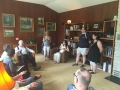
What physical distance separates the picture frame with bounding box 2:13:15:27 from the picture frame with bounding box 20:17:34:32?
0.43 metres

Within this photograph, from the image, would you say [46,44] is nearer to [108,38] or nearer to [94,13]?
[94,13]

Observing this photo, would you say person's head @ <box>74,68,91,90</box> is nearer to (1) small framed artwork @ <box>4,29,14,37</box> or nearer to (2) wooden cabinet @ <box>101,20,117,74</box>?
(2) wooden cabinet @ <box>101,20,117,74</box>

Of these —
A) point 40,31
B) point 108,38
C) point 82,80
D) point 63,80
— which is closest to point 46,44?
point 40,31

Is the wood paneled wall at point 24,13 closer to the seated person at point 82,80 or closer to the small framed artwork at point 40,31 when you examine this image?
the small framed artwork at point 40,31

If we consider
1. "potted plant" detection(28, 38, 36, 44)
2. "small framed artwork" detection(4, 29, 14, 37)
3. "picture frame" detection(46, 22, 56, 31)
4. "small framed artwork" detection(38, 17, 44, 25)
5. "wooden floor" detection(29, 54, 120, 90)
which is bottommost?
"wooden floor" detection(29, 54, 120, 90)

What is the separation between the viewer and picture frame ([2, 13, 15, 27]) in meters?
5.27

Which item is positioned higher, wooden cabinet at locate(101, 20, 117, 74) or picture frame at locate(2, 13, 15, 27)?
picture frame at locate(2, 13, 15, 27)

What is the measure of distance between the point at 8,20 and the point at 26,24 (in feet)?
2.87

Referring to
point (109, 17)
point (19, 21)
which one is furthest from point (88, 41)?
point (19, 21)

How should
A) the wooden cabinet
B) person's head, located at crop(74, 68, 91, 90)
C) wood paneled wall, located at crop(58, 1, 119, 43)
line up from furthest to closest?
wood paneled wall, located at crop(58, 1, 119, 43) < the wooden cabinet < person's head, located at crop(74, 68, 91, 90)

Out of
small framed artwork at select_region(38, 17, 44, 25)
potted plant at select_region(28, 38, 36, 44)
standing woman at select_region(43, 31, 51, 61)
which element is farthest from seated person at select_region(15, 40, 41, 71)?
small framed artwork at select_region(38, 17, 44, 25)

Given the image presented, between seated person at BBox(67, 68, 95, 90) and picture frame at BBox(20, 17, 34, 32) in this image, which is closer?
seated person at BBox(67, 68, 95, 90)

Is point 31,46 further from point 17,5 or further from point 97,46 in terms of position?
point 97,46

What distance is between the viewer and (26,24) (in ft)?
19.3
